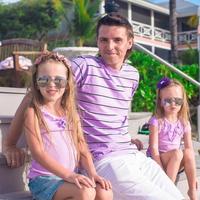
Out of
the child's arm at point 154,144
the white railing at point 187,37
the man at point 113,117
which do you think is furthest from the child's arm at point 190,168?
the white railing at point 187,37

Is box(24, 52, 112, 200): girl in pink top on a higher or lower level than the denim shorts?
higher

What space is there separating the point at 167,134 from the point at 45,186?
1166 millimetres

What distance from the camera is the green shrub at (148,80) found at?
866cm

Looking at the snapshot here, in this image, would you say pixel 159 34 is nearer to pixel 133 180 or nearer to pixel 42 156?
pixel 133 180

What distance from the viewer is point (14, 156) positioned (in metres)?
2.46

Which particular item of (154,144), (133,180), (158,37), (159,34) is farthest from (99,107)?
(159,34)

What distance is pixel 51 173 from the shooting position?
86.5 inches

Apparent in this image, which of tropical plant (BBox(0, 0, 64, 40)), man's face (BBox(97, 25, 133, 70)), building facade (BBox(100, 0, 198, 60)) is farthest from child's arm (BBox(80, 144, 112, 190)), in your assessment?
building facade (BBox(100, 0, 198, 60))

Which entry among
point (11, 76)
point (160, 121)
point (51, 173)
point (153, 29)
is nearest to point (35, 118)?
point (51, 173)

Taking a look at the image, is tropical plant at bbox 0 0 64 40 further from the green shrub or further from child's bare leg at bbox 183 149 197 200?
child's bare leg at bbox 183 149 197 200

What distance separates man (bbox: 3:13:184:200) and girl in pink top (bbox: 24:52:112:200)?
10 cm

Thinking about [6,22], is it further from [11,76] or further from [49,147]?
[49,147]

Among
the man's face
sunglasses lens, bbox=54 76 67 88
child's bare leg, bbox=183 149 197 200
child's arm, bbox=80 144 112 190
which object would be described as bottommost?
child's bare leg, bbox=183 149 197 200

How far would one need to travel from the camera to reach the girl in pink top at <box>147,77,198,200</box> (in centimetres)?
294
